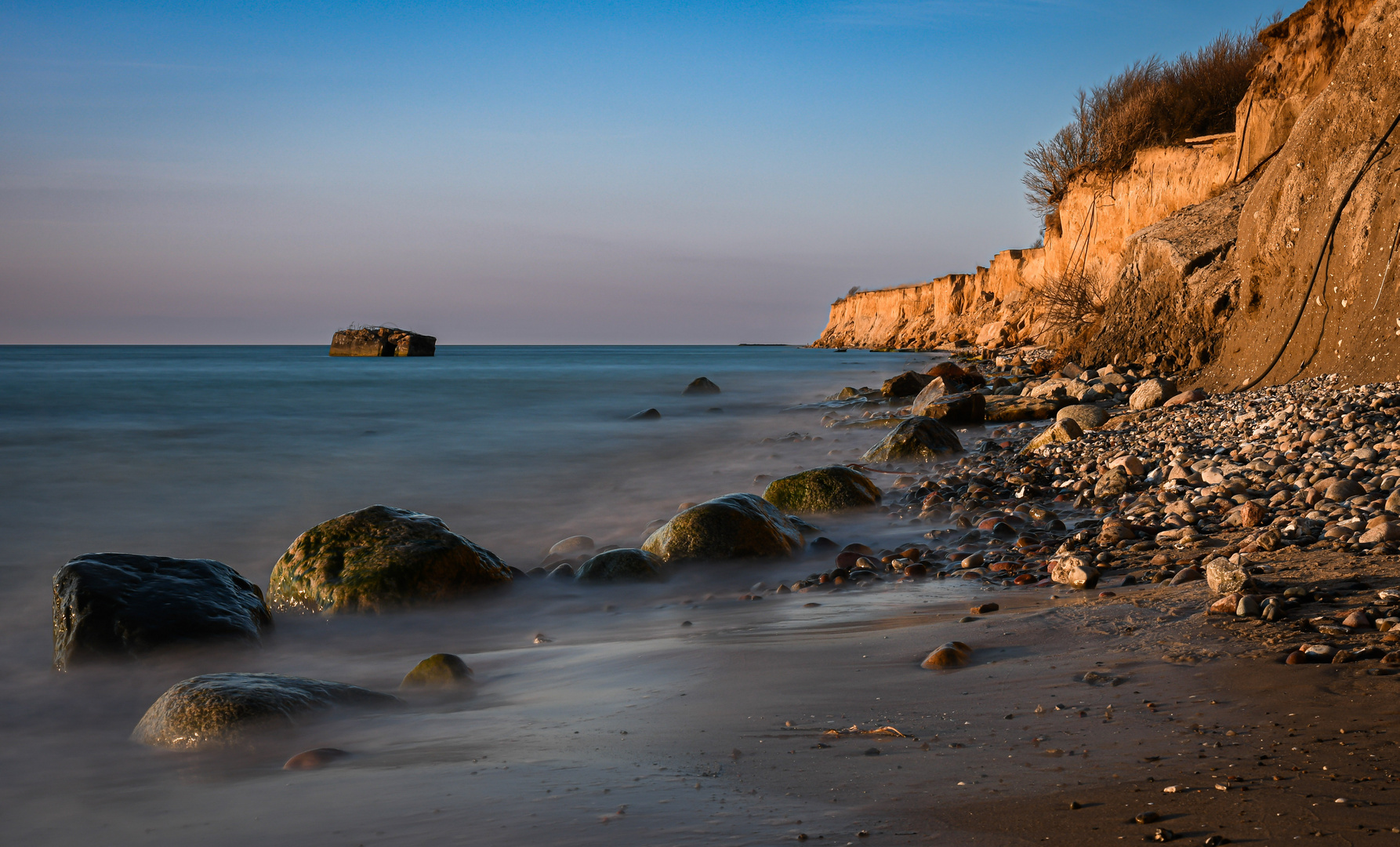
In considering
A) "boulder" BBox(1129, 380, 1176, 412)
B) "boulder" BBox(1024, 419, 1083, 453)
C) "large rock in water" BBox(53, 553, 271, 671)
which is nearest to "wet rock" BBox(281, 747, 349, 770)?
"large rock in water" BBox(53, 553, 271, 671)

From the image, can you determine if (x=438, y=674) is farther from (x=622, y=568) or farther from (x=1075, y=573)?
(x=1075, y=573)

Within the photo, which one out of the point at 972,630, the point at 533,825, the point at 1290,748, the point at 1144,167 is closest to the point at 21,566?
the point at 533,825

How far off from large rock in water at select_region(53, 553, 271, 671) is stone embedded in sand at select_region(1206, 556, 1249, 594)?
4175mm

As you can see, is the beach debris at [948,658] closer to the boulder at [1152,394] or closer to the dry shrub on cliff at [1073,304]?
the boulder at [1152,394]

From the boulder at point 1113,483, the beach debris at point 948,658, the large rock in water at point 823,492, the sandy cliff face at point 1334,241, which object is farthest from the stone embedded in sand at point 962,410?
the beach debris at point 948,658

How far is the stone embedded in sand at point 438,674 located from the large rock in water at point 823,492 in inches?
133

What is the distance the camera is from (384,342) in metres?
69.2

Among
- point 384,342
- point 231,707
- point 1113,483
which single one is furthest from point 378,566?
point 384,342

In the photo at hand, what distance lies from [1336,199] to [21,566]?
11.2m

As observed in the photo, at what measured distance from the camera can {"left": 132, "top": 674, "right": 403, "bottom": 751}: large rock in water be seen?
8.77 feet

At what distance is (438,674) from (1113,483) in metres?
4.36

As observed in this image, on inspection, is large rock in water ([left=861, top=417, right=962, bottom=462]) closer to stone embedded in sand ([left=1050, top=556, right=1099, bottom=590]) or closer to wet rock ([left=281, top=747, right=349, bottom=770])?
stone embedded in sand ([left=1050, top=556, right=1099, bottom=590])

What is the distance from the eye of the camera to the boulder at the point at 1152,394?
8.42m

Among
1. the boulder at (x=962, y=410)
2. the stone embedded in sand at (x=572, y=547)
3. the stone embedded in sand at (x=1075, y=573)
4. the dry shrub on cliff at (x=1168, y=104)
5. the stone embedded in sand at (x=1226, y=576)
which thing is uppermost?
the dry shrub on cliff at (x=1168, y=104)
